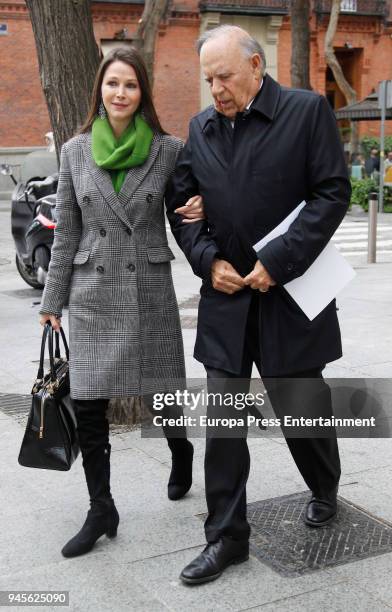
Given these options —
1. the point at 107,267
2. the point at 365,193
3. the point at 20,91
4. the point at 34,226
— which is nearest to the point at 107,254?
the point at 107,267

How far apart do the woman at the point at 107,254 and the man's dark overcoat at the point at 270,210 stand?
0.33 meters

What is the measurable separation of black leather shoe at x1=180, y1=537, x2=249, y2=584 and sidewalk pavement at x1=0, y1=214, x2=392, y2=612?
1.4 inches

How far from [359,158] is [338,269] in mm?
27691

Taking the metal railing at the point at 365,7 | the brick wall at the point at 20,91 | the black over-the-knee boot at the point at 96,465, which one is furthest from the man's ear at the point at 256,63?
the metal railing at the point at 365,7

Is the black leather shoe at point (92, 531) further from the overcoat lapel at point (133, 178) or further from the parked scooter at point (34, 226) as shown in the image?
the parked scooter at point (34, 226)

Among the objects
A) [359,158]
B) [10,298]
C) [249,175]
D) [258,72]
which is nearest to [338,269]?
[249,175]

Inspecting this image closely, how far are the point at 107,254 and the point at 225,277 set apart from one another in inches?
24.3

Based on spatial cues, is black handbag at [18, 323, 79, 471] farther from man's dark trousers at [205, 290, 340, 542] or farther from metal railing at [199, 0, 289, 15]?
metal railing at [199, 0, 289, 15]

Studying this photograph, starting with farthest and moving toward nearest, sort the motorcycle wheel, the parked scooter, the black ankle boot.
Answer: the motorcycle wheel
the parked scooter
the black ankle boot

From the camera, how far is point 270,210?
11.2ft

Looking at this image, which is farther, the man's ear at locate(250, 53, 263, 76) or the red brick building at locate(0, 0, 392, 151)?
the red brick building at locate(0, 0, 392, 151)

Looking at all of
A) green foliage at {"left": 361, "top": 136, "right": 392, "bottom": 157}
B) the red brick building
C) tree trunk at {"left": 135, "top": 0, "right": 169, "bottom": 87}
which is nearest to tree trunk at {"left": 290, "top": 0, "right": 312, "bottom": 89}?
tree trunk at {"left": 135, "top": 0, "right": 169, "bottom": 87}

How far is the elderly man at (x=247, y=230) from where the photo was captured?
3334 millimetres

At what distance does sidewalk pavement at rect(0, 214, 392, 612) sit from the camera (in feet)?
10.7
